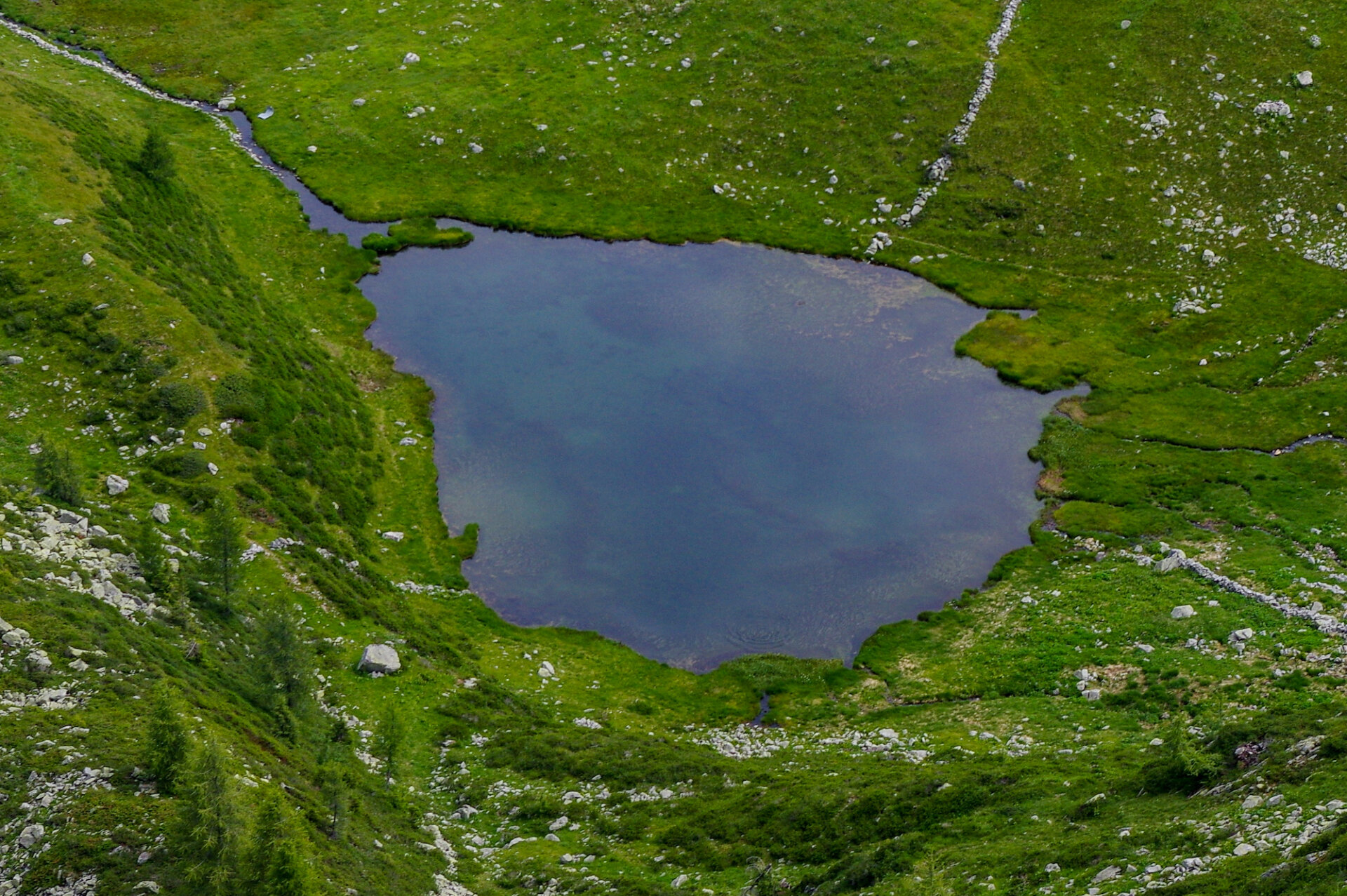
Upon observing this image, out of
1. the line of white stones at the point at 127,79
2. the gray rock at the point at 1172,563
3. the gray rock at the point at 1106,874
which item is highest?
the line of white stones at the point at 127,79

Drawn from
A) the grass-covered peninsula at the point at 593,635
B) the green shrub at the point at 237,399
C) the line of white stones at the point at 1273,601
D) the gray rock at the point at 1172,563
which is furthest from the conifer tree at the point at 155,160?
the line of white stones at the point at 1273,601

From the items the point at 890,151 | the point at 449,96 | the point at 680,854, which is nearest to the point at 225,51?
the point at 449,96

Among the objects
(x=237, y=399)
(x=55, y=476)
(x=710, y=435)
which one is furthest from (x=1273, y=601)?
(x=55, y=476)

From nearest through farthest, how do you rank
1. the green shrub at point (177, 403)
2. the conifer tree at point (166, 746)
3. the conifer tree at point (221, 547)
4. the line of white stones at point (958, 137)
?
1. the conifer tree at point (166, 746)
2. the conifer tree at point (221, 547)
3. the green shrub at point (177, 403)
4. the line of white stones at point (958, 137)

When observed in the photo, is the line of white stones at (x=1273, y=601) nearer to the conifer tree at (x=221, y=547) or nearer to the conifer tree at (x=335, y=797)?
the conifer tree at (x=335, y=797)

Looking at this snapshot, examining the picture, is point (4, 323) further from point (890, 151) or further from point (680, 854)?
point (890, 151)

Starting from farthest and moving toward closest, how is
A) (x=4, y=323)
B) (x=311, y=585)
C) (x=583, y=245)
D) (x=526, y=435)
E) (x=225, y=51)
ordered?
(x=225, y=51) → (x=583, y=245) → (x=526, y=435) → (x=4, y=323) → (x=311, y=585)

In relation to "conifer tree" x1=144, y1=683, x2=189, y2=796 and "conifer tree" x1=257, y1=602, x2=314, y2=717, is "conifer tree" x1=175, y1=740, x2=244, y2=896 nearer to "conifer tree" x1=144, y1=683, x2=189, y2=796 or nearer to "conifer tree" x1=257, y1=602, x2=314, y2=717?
"conifer tree" x1=144, y1=683, x2=189, y2=796
